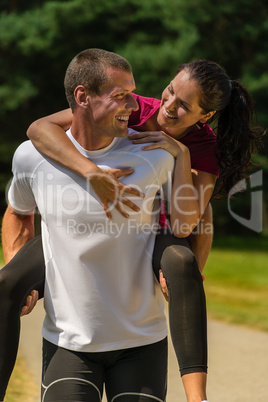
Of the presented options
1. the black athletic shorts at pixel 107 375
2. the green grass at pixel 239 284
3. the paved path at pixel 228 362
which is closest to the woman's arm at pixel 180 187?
the black athletic shorts at pixel 107 375

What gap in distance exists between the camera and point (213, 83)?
90.3 inches

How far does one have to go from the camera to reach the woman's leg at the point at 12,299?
2045mm

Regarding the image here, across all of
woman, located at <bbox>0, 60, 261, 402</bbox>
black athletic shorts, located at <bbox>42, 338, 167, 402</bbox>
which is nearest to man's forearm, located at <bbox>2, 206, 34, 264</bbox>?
woman, located at <bbox>0, 60, 261, 402</bbox>

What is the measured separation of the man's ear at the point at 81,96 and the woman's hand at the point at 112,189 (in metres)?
0.24

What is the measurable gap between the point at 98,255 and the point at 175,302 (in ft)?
0.98

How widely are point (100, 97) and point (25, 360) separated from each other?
371 cm

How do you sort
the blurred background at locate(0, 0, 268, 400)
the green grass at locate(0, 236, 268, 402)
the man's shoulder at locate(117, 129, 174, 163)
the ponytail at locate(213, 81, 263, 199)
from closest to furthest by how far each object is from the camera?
the man's shoulder at locate(117, 129, 174, 163) → the ponytail at locate(213, 81, 263, 199) → the green grass at locate(0, 236, 268, 402) → the blurred background at locate(0, 0, 268, 400)

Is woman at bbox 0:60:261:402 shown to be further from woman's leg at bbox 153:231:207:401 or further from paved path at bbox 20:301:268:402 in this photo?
paved path at bbox 20:301:268:402

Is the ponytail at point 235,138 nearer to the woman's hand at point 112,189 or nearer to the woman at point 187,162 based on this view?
the woman at point 187,162

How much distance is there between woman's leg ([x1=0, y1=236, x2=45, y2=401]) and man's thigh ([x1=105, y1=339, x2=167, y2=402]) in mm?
344

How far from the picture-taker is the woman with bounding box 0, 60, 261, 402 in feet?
6.57

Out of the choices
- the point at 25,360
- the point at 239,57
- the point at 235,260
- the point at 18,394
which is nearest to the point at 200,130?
the point at 18,394

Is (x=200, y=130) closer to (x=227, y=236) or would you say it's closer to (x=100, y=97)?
(x=100, y=97)

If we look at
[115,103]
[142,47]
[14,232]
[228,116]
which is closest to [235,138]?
[228,116]
